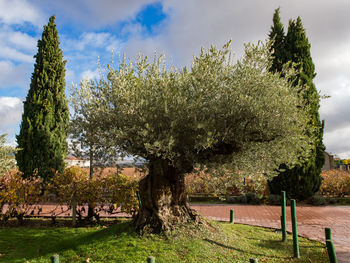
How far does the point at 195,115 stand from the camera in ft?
18.0

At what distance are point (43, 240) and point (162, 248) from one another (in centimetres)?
397

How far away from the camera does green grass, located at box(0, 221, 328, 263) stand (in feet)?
Result: 18.3

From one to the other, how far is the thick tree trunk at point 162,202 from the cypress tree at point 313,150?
9960 mm

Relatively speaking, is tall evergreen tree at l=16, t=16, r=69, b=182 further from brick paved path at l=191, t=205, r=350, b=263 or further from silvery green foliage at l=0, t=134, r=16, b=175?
brick paved path at l=191, t=205, r=350, b=263

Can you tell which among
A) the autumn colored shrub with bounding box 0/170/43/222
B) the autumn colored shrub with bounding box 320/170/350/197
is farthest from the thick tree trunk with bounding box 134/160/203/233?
the autumn colored shrub with bounding box 320/170/350/197

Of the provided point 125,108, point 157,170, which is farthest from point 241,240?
point 125,108

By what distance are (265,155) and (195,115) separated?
2083 mm

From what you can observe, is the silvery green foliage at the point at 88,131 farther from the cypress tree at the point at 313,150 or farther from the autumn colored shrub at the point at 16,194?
the cypress tree at the point at 313,150

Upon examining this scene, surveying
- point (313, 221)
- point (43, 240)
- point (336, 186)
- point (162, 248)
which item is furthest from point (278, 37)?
point (43, 240)

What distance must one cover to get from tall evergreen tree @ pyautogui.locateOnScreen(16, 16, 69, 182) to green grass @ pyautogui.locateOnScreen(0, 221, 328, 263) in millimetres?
7850

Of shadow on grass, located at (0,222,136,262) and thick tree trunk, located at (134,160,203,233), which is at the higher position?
thick tree trunk, located at (134,160,203,233)

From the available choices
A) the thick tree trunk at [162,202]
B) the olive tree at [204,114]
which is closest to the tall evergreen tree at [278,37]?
the olive tree at [204,114]

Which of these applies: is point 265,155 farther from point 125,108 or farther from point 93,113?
point 93,113

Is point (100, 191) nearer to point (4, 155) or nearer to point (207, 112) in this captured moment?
→ point (4, 155)
